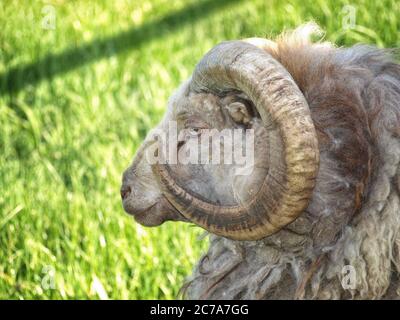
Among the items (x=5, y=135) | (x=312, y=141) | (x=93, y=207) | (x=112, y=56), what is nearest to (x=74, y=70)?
(x=112, y=56)

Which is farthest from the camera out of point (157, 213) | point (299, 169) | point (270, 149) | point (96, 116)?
point (96, 116)

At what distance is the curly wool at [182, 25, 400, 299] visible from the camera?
4012 millimetres

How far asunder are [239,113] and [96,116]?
12.8 ft

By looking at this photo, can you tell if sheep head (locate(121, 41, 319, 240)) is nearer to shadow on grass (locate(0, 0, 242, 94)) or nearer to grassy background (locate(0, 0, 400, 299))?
grassy background (locate(0, 0, 400, 299))

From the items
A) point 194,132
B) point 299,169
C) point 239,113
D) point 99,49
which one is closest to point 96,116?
point 99,49

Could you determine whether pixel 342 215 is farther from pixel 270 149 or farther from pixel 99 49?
pixel 99 49

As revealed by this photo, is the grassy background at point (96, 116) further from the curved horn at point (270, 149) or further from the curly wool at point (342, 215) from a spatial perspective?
the curved horn at point (270, 149)

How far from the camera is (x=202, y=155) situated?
4293 mm

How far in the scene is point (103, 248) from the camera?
5.94m

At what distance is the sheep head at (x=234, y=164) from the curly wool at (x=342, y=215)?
21cm

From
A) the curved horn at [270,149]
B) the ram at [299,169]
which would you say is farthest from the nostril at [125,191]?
the curved horn at [270,149]

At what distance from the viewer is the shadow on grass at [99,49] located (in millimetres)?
8602

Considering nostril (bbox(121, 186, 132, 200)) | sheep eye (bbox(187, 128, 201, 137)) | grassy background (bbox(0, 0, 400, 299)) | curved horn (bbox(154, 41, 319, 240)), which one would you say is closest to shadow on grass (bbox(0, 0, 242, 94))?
grassy background (bbox(0, 0, 400, 299))

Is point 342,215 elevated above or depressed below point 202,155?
below
